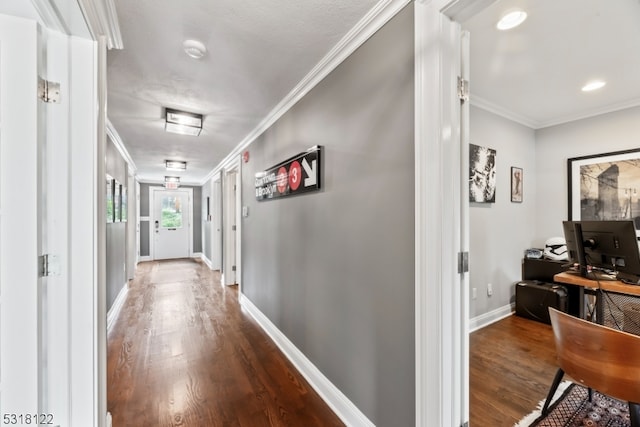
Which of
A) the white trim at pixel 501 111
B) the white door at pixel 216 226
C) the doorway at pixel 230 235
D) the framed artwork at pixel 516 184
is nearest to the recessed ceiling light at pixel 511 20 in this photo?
the white trim at pixel 501 111

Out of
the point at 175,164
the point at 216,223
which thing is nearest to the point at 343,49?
the point at 175,164

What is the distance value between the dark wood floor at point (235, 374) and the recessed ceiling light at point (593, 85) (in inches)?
97.4

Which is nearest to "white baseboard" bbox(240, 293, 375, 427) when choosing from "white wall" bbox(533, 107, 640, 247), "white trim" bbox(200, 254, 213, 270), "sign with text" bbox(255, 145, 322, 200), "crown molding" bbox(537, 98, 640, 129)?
"sign with text" bbox(255, 145, 322, 200)

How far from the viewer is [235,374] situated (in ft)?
6.89

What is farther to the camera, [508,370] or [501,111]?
[501,111]

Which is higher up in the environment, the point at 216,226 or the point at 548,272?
the point at 216,226

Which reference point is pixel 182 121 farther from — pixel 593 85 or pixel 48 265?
pixel 593 85

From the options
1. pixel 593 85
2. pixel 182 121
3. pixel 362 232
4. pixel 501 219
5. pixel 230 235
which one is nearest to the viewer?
pixel 362 232

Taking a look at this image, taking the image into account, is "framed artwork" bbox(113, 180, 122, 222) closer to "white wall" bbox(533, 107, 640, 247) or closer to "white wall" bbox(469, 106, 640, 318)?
"white wall" bbox(469, 106, 640, 318)

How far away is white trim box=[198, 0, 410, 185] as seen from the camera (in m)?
1.32

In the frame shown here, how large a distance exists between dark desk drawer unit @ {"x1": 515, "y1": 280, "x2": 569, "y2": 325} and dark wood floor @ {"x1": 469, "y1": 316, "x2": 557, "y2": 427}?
0.39ft

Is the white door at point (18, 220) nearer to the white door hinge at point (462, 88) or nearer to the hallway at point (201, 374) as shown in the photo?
the hallway at point (201, 374)

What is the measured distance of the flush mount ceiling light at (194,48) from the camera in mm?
1588

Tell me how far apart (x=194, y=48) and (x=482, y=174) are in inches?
113
